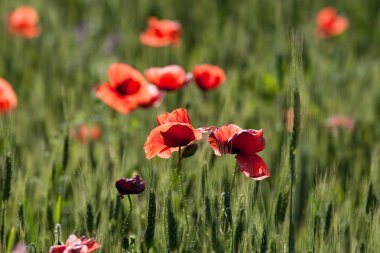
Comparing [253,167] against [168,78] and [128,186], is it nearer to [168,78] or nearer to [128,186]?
[128,186]

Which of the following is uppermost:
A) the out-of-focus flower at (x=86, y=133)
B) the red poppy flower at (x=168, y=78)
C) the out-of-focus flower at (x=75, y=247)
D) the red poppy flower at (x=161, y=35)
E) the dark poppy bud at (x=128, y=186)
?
the red poppy flower at (x=161, y=35)

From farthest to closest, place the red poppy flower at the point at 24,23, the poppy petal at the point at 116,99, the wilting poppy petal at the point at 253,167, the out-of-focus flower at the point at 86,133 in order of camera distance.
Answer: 1. the red poppy flower at the point at 24,23
2. the out-of-focus flower at the point at 86,133
3. the poppy petal at the point at 116,99
4. the wilting poppy petal at the point at 253,167

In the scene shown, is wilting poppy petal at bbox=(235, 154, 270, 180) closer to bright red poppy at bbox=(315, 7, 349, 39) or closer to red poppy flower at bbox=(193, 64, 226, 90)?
red poppy flower at bbox=(193, 64, 226, 90)

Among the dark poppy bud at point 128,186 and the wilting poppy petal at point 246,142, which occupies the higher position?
the wilting poppy petal at point 246,142

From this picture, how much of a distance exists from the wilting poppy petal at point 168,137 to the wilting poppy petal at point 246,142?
6 cm

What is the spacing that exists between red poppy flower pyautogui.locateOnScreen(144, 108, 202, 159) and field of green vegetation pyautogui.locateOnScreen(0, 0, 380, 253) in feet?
0.14

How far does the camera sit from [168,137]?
1466 millimetres

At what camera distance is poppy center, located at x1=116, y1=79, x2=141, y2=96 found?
7.21 ft

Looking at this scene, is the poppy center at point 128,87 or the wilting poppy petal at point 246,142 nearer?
the wilting poppy petal at point 246,142

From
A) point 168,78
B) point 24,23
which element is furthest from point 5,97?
point 24,23

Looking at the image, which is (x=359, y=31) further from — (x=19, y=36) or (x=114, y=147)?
(x=114, y=147)

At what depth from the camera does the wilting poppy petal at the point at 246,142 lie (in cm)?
144

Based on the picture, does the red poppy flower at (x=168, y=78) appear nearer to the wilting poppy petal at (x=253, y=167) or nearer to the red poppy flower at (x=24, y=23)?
the wilting poppy petal at (x=253, y=167)

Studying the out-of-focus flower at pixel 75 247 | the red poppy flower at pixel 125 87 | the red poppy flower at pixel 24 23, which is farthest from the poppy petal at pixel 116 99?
the red poppy flower at pixel 24 23
